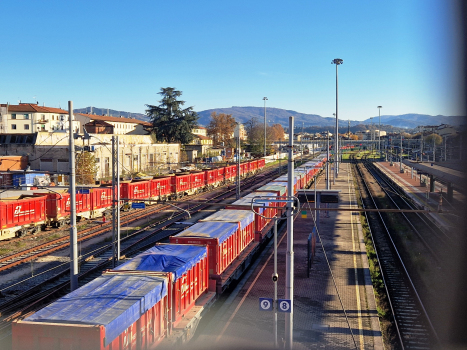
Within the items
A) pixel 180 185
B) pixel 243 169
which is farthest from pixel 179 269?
pixel 243 169

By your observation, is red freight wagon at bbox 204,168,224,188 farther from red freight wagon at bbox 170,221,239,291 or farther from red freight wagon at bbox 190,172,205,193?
red freight wagon at bbox 170,221,239,291

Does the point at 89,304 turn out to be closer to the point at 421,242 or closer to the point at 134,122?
the point at 421,242

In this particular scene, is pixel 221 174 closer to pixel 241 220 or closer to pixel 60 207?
pixel 60 207

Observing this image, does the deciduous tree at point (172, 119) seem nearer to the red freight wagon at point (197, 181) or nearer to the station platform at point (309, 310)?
the red freight wagon at point (197, 181)

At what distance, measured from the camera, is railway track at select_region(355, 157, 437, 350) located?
12.7 m

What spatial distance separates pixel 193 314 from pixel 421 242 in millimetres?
17130

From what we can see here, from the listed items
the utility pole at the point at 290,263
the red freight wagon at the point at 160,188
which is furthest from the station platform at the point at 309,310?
the red freight wagon at the point at 160,188

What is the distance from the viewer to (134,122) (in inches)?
4791

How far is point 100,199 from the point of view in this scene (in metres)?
30.1

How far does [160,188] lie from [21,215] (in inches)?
564

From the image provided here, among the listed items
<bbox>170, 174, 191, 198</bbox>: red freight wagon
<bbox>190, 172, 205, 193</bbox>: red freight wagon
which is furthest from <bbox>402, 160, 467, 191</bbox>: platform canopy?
<bbox>190, 172, 205, 193</bbox>: red freight wagon

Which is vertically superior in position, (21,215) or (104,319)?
(104,319)

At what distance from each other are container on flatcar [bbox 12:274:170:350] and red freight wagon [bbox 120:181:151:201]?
21.5m

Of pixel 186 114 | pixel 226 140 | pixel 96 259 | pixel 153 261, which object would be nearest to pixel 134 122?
pixel 226 140
